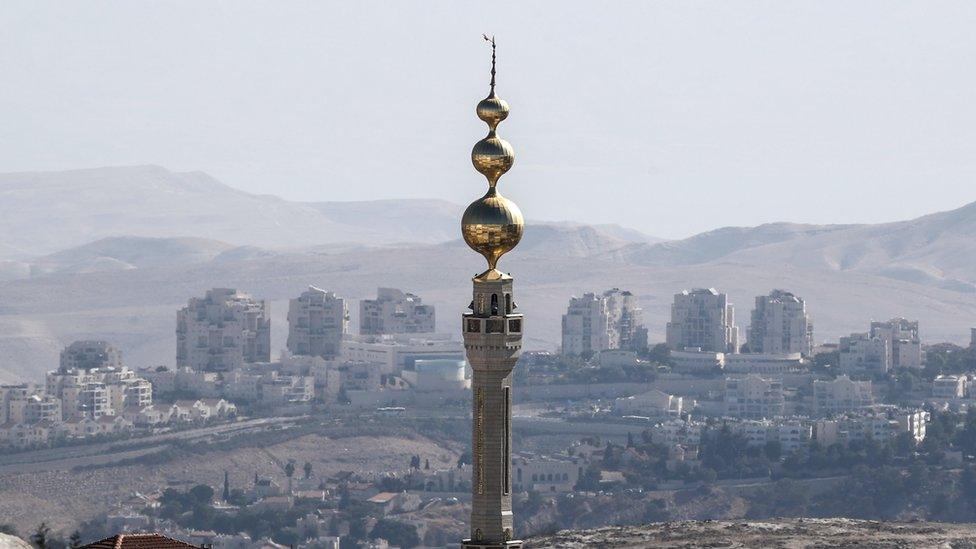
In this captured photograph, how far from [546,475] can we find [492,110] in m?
135

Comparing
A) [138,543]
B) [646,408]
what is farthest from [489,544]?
[646,408]

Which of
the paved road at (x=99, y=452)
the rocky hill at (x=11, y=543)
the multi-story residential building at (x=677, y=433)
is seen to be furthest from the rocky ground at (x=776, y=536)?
the rocky hill at (x=11, y=543)

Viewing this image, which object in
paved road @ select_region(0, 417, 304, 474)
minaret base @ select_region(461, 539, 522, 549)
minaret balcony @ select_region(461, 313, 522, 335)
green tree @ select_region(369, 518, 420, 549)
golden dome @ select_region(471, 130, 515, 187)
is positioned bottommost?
green tree @ select_region(369, 518, 420, 549)

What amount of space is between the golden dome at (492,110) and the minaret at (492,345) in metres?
0.13

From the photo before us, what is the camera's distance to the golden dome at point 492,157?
30344mm

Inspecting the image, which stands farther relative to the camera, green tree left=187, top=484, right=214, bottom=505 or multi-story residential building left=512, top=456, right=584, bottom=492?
multi-story residential building left=512, top=456, right=584, bottom=492

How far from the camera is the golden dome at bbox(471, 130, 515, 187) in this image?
30.3m

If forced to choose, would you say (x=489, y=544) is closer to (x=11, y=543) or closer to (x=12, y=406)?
(x=11, y=543)

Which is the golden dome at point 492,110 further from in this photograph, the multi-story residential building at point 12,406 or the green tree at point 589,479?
the multi-story residential building at point 12,406

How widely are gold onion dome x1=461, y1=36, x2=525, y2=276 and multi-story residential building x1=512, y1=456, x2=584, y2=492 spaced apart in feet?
435

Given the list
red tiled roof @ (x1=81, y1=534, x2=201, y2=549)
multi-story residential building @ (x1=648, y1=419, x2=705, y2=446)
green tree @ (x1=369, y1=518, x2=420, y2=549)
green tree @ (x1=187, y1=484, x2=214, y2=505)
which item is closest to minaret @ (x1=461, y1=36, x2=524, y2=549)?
red tiled roof @ (x1=81, y1=534, x2=201, y2=549)

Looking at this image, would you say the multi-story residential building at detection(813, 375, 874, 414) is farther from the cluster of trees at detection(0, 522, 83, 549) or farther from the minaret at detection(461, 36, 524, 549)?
the minaret at detection(461, 36, 524, 549)

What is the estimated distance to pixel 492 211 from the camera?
1190 inches

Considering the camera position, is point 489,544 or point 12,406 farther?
point 12,406
